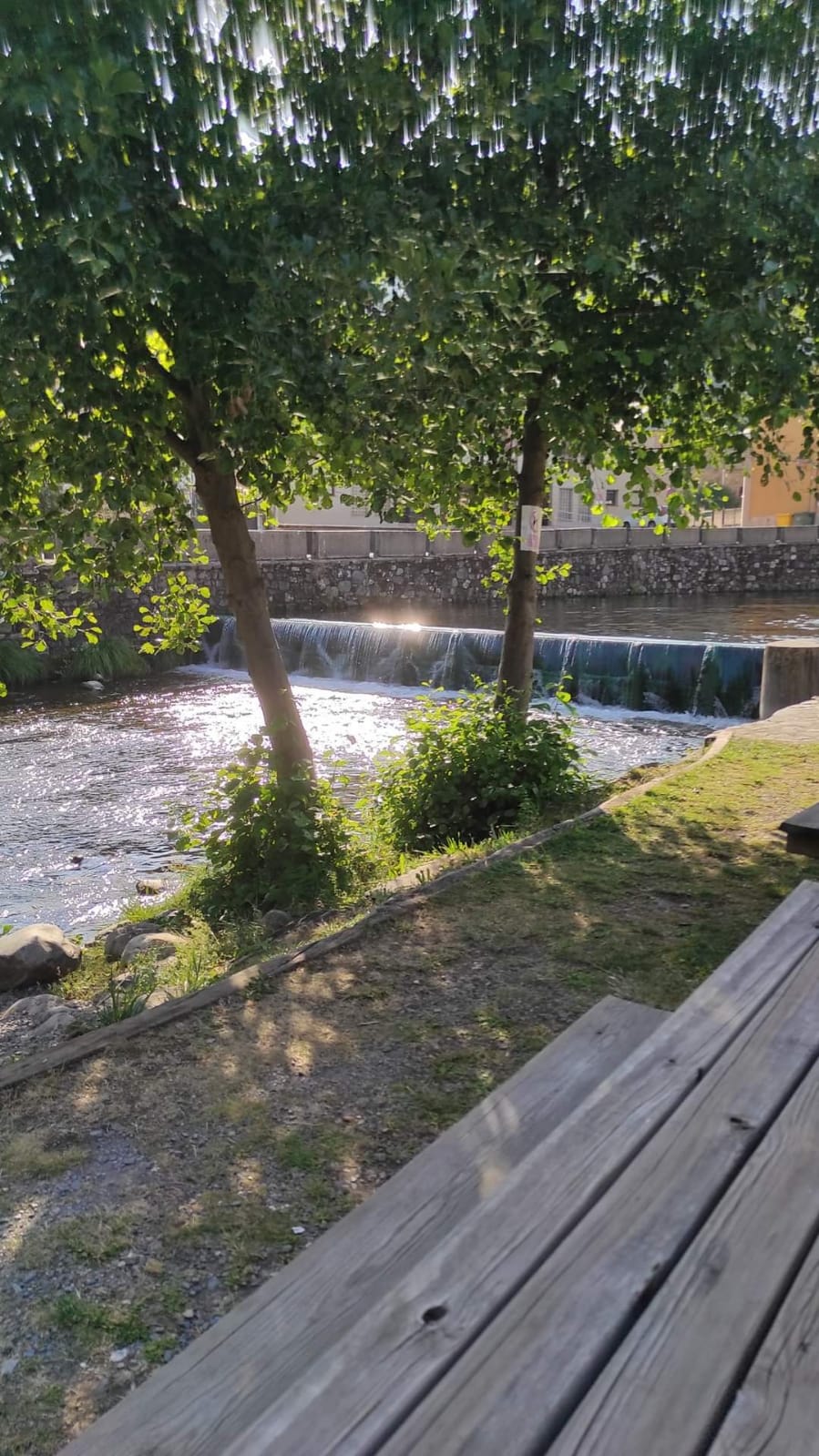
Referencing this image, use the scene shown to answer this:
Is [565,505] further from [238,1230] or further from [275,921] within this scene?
[238,1230]

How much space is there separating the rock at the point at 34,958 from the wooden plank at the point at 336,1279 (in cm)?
416

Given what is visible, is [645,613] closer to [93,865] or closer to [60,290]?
[93,865]

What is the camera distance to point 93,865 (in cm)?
885

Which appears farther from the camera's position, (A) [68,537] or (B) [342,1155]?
(A) [68,537]

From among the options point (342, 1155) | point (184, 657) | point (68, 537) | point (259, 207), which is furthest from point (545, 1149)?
point (184, 657)

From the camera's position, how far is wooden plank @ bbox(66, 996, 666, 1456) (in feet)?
4.66

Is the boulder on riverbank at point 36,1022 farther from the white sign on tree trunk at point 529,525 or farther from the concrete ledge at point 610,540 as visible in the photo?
the concrete ledge at point 610,540

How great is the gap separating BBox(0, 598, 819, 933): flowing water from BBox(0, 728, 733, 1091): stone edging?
5.08 ft

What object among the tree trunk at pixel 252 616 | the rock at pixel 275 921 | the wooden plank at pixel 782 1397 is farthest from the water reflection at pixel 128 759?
the wooden plank at pixel 782 1397

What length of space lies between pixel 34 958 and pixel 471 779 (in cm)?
279

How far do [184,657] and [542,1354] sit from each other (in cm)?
1915

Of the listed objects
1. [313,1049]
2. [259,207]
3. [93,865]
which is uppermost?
[259,207]

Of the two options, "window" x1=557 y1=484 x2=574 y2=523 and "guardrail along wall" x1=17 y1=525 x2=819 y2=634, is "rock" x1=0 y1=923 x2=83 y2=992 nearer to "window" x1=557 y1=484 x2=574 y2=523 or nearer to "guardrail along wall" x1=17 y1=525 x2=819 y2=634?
"guardrail along wall" x1=17 y1=525 x2=819 y2=634

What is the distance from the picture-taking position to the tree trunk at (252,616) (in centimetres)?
Answer: 599
